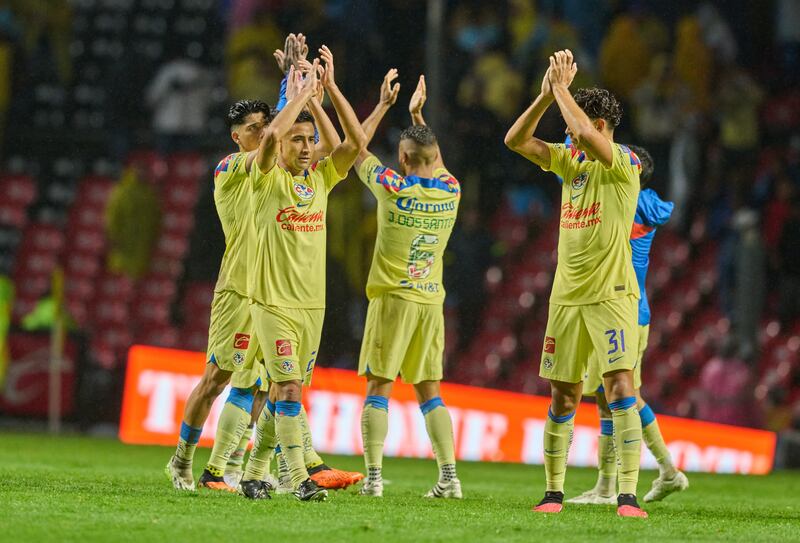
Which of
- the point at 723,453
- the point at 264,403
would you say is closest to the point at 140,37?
the point at 723,453

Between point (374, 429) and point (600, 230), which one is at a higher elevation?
point (600, 230)

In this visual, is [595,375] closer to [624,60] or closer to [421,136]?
[421,136]

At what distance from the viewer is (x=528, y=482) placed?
393 inches

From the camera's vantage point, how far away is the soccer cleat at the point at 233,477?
25.6 feet

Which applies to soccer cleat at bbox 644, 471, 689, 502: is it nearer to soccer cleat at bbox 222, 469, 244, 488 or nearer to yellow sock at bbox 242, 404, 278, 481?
yellow sock at bbox 242, 404, 278, 481

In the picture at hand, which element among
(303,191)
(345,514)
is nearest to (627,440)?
(345,514)

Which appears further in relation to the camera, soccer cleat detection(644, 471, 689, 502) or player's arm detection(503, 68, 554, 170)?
soccer cleat detection(644, 471, 689, 502)

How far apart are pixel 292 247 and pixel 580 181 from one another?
4.94 ft

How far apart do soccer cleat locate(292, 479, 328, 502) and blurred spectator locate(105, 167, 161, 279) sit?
31.2 feet

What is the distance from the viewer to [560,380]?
271 inches

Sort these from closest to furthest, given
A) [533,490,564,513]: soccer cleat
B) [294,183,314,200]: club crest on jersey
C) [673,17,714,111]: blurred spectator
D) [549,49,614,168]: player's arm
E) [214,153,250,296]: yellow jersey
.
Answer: [549,49,614,168]: player's arm, [533,490,564,513]: soccer cleat, [294,183,314,200]: club crest on jersey, [214,153,250,296]: yellow jersey, [673,17,714,111]: blurred spectator

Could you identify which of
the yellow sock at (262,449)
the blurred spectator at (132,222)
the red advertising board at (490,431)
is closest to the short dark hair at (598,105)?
the yellow sock at (262,449)

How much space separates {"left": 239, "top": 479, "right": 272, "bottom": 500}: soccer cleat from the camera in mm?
6938

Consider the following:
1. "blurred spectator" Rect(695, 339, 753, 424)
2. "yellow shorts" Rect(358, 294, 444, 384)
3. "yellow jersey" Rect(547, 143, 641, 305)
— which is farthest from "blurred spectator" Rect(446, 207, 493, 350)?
"yellow jersey" Rect(547, 143, 641, 305)
